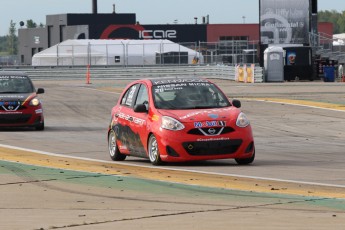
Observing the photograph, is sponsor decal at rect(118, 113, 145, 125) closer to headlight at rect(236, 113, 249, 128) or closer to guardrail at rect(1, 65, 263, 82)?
headlight at rect(236, 113, 249, 128)

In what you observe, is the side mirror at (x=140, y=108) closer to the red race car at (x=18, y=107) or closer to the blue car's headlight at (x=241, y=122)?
the blue car's headlight at (x=241, y=122)

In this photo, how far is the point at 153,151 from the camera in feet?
55.5

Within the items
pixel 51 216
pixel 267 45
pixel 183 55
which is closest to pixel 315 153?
pixel 51 216

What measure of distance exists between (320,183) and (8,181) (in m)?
4.23

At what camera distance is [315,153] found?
19422mm

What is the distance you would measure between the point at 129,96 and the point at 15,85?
10.6 meters

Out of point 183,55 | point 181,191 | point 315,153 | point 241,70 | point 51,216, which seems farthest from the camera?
point 183,55

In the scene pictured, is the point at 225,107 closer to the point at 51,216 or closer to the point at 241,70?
the point at 51,216

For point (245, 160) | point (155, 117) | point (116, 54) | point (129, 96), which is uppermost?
point (116, 54)

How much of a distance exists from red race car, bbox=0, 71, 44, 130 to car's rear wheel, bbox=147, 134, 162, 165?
35.9ft

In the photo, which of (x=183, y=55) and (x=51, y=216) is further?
(x=183, y=55)

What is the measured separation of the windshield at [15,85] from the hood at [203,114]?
12.1 m

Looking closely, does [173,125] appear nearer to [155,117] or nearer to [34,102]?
[155,117]

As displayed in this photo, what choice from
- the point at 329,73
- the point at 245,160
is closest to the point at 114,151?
the point at 245,160
